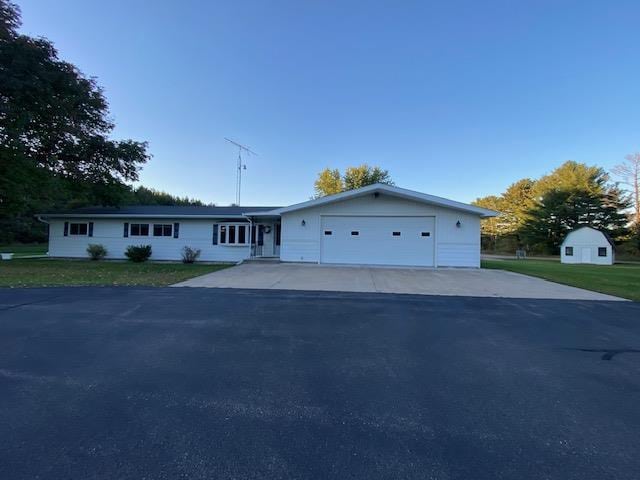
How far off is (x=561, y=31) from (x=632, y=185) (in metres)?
34.6

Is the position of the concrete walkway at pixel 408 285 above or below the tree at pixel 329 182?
below

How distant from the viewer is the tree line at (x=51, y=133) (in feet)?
40.8

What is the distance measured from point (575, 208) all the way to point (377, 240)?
1355 inches

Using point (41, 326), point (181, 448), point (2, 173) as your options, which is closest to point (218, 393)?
point (181, 448)

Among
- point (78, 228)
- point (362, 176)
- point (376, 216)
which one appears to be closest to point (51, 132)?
point (78, 228)

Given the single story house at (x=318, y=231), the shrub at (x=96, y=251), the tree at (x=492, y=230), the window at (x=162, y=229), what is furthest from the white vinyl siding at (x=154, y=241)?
the tree at (x=492, y=230)

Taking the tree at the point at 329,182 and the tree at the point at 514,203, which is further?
the tree at the point at 329,182

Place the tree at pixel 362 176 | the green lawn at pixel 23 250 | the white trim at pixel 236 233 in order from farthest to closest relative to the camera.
Answer: the tree at pixel 362 176
the green lawn at pixel 23 250
the white trim at pixel 236 233

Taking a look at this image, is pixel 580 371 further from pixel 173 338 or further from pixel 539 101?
pixel 539 101

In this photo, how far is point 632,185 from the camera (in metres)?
34.6

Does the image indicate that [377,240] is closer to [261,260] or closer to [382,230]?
[382,230]

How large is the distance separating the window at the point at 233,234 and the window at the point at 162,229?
2.93m

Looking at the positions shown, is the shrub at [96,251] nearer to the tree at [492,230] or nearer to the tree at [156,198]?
the tree at [156,198]

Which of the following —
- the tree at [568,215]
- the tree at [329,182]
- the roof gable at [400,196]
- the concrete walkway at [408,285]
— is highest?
the tree at [329,182]
